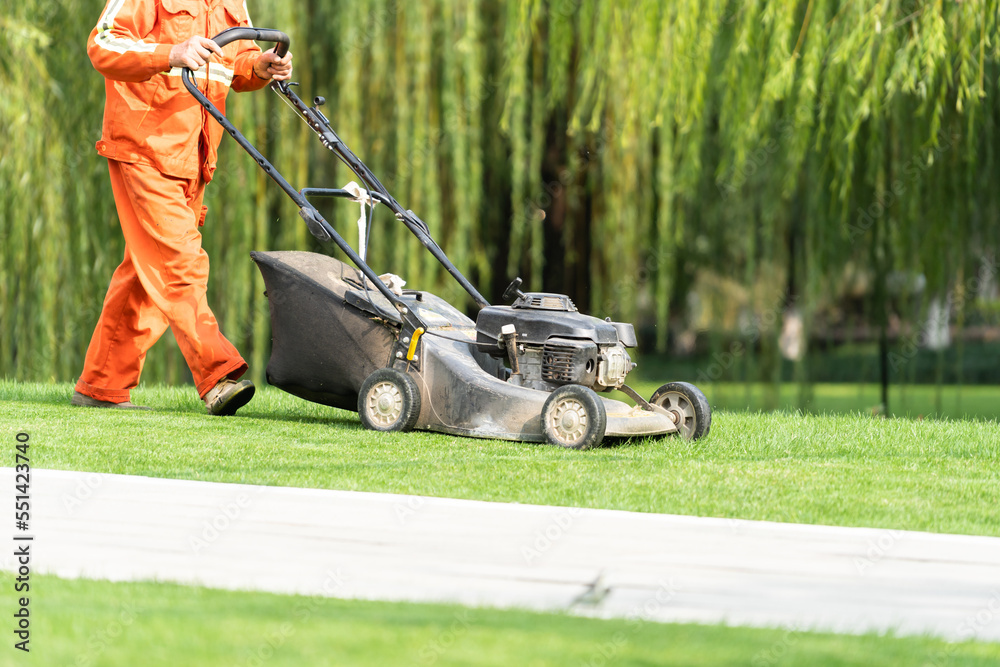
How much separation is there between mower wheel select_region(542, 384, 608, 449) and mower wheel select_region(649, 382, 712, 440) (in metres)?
0.46

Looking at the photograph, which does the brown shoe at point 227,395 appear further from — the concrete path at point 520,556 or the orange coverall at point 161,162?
the concrete path at point 520,556

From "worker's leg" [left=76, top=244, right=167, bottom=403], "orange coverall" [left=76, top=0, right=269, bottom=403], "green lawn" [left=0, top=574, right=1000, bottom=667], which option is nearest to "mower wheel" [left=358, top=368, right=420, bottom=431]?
"orange coverall" [left=76, top=0, right=269, bottom=403]

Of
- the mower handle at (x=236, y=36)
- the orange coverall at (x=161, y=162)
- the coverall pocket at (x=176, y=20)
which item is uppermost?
the coverall pocket at (x=176, y=20)

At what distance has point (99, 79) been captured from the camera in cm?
809

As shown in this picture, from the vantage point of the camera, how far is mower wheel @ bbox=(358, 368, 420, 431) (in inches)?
193

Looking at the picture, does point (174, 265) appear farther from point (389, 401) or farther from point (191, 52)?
point (389, 401)

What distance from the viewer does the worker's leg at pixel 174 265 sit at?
5.29m

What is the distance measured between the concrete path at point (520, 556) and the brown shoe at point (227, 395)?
2027mm

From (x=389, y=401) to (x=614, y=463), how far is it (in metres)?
1.23

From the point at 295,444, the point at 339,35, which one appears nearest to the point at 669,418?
the point at 295,444

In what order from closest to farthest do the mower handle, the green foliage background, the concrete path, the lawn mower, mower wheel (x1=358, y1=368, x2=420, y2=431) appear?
the concrete path
the lawn mower
mower wheel (x1=358, y1=368, x2=420, y2=431)
the mower handle
the green foliage background

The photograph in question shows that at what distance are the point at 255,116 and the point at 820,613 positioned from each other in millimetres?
6474

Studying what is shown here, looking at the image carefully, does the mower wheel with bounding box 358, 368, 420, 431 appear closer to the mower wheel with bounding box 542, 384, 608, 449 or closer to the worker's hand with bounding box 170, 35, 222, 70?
the mower wheel with bounding box 542, 384, 608, 449

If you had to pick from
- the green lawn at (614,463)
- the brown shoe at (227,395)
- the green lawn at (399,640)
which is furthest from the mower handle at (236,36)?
the green lawn at (399,640)
